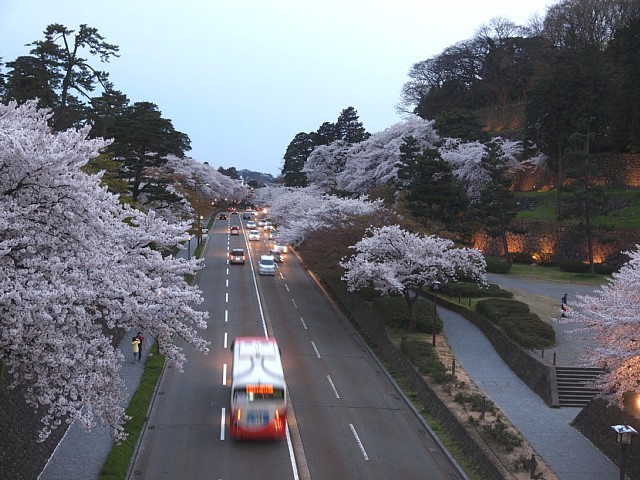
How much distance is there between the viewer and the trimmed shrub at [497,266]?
160ft

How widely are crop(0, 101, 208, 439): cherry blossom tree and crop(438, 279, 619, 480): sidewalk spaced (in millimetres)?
12203

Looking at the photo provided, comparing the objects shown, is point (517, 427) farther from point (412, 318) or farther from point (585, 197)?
point (585, 197)

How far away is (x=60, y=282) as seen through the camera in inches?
468

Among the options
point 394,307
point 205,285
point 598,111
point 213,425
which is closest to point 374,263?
point 394,307

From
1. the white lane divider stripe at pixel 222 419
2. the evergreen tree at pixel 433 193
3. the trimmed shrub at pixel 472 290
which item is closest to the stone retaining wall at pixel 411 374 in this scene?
the trimmed shrub at pixel 472 290

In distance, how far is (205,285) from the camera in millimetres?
47594

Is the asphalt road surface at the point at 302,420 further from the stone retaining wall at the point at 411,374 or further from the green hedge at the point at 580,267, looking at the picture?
the green hedge at the point at 580,267

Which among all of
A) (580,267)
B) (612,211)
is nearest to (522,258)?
(580,267)

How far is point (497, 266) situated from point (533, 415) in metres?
27.7

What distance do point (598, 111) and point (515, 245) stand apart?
519 inches

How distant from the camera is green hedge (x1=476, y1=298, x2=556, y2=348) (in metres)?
27.9

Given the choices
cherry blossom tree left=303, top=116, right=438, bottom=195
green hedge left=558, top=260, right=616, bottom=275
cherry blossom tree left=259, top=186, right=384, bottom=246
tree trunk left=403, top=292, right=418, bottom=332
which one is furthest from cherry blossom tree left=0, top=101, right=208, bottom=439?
cherry blossom tree left=303, top=116, right=438, bottom=195

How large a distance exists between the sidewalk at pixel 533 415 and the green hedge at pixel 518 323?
124 centimetres

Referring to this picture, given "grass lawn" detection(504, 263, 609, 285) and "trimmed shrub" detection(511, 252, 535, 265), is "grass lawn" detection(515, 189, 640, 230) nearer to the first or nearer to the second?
"trimmed shrub" detection(511, 252, 535, 265)
